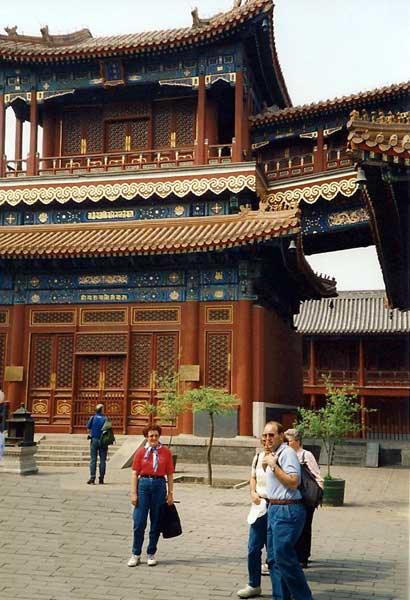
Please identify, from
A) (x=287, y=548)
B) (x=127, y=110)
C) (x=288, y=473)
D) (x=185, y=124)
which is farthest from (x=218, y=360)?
(x=287, y=548)

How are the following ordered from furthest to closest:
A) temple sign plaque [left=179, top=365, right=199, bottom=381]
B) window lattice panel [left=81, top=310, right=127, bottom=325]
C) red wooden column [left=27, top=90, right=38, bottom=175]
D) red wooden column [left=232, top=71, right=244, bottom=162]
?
1. red wooden column [left=27, top=90, right=38, bottom=175]
2. red wooden column [left=232, top=71, right=244, bottom=162]
3. window lattice panel [left=81, top=310, right=127, bottom=325]
4. temple sign plaque [left=179, top=365, right=199, bottom=381]

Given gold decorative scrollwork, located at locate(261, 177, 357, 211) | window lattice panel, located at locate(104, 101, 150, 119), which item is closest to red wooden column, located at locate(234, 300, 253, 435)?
gold decorative scrollwork, located at locate(261, 177, 357, 211)

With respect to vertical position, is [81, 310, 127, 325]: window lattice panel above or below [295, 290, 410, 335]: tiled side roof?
below

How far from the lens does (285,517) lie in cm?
653

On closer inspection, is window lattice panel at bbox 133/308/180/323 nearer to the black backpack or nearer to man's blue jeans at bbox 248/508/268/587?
man's blue jeans at bbox 248/508/268/587

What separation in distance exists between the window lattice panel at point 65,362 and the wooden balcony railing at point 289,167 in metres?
8.54

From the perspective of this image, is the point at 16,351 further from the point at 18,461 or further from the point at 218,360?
the point at 18,461

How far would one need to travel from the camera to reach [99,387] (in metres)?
22.1

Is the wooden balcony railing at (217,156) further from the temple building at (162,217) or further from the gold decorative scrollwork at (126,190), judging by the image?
the gold decorative scrollwork at (126,190)

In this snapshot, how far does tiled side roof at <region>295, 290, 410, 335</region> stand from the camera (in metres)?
39.0

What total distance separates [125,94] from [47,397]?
10.7 m

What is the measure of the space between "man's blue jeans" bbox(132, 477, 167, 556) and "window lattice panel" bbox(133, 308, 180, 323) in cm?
1286

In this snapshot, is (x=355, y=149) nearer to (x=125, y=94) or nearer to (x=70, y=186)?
(x=70, y=186)

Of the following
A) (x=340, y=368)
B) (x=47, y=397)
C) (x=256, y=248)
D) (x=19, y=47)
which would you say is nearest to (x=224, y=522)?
(x=256, y=248)
